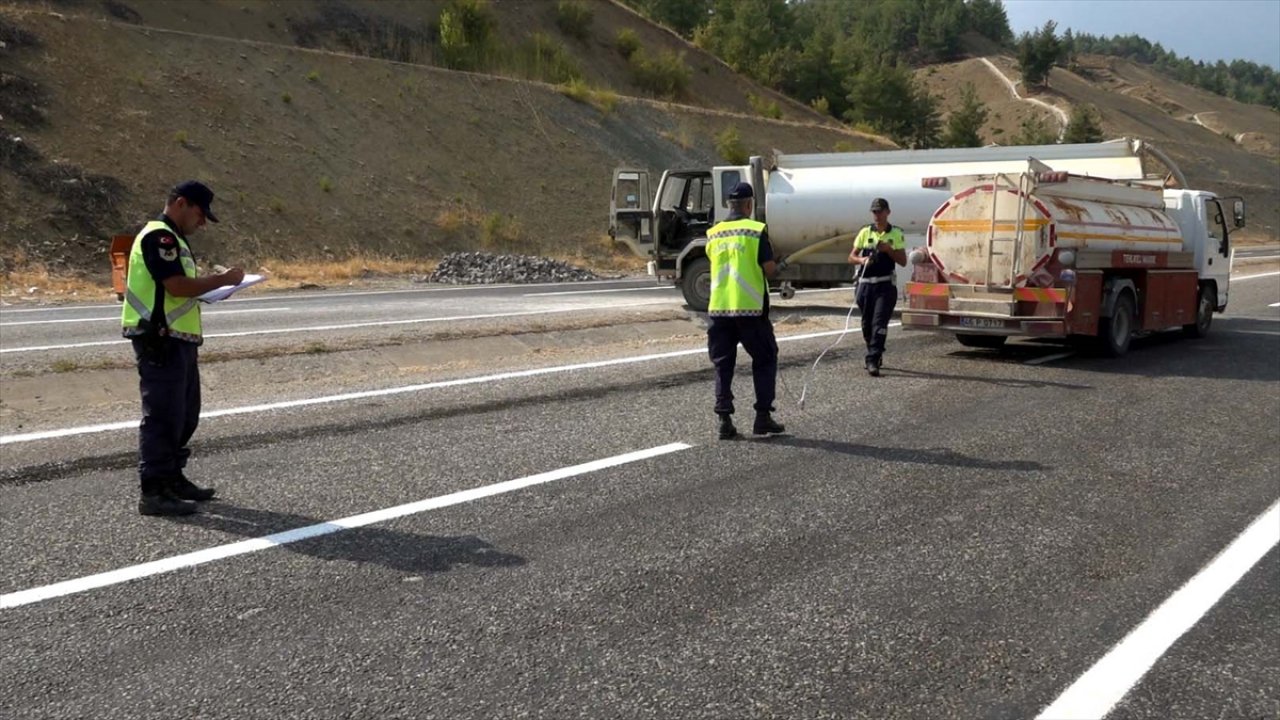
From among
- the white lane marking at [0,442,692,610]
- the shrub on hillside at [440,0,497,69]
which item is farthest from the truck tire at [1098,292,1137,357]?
the shrub on hillside at [440,0,497,69]

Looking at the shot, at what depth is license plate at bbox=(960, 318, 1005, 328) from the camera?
13008 mm

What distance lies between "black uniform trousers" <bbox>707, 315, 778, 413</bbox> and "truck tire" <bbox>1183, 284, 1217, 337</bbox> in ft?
34.5

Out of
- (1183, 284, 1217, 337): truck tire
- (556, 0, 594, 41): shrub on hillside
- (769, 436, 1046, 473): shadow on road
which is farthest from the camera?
(556, 0, 594, 41): shrub on hillside

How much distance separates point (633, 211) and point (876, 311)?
991 cm

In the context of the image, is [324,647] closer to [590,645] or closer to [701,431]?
[590,645]

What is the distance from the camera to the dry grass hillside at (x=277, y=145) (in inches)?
1145

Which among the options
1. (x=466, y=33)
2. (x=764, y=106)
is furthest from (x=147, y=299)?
(x=764, y=106)

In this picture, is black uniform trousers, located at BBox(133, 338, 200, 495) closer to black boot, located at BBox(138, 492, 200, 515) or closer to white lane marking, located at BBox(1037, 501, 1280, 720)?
black boot, located at BBox(138, 492, 200, 515)

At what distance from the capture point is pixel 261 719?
371 centimetres

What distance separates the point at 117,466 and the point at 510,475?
2548mm

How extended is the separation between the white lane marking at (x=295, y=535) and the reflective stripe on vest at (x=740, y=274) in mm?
1283

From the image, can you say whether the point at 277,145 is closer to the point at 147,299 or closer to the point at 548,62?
the point at 548,62

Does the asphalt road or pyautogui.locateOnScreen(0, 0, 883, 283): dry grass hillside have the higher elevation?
pyautogui.locateOnScreen(0, 0, 883, 283): dry grass hillside

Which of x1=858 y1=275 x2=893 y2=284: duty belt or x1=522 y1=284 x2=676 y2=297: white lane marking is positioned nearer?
x1=858 y1=275 x2=893 y2=284: duty belt
